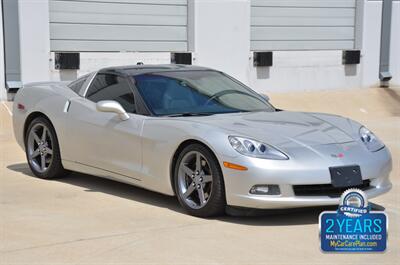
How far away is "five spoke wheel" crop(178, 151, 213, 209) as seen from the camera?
19.7ft

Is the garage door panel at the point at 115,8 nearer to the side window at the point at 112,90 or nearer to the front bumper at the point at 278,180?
the side window at the point at 112,90

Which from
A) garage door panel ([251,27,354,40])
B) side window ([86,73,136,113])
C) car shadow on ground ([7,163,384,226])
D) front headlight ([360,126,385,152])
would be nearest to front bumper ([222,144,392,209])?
car shadow on ground ([7,163,384,226])

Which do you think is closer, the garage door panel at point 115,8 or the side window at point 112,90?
the side window at point 112,90

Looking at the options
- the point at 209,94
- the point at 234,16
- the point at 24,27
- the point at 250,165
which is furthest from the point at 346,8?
the point at 250,165

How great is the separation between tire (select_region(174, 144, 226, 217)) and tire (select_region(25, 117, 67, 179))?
1890mm

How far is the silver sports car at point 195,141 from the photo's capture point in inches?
226

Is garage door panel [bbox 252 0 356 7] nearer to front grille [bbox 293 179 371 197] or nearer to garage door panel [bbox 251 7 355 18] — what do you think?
garage door panel [bbox 251 7 355 18]

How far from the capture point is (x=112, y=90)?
7.26 metres

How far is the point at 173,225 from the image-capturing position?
19.0 feet

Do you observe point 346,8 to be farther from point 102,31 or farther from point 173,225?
point 173,225

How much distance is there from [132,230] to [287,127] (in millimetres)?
1637

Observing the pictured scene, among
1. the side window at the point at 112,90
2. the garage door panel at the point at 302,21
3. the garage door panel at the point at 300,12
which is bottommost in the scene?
the side window at the point at 112,90

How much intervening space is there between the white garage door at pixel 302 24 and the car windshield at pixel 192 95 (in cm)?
872

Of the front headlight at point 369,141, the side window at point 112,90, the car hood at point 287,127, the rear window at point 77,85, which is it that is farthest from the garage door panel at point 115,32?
the front headlight at point 369,141
